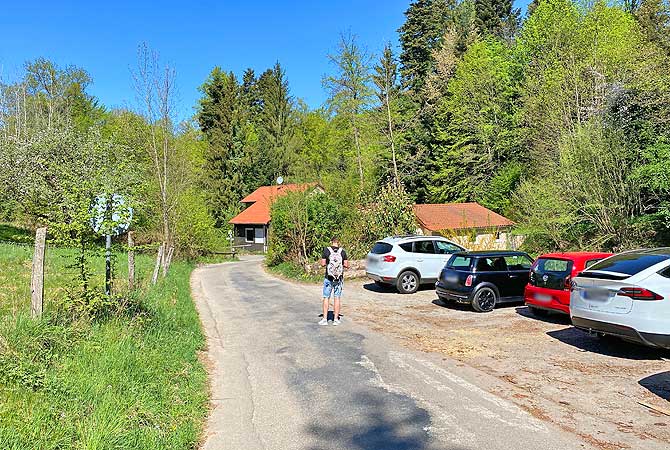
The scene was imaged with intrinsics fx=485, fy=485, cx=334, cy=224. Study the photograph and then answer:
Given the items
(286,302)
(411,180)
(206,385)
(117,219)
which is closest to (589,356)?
(206,385)

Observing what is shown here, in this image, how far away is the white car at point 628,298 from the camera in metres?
6.68

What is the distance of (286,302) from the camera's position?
14.3 metres

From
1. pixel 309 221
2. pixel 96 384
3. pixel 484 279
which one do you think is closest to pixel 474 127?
pixel 309 221

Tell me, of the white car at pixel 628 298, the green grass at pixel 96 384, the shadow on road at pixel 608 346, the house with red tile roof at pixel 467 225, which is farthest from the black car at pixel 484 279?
the house with red tile roof at pixel 467 225

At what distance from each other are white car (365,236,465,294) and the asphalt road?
18.4 feet

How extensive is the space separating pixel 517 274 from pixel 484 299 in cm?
125

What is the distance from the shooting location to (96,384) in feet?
16.8

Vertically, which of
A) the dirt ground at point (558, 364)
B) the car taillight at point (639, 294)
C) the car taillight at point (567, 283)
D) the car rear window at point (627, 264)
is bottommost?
the dirt ground at point (558, 364)

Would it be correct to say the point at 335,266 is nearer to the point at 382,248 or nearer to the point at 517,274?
the point at 517,274

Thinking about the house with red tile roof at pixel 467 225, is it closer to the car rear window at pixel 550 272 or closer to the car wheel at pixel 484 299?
the car wheel at pixel 484 299

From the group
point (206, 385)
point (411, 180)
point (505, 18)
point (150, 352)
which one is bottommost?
point (206, 385)

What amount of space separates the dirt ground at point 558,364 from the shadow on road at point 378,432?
1445mm

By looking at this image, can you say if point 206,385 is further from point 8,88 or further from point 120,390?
point 8,88

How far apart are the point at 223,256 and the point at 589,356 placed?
109ft
